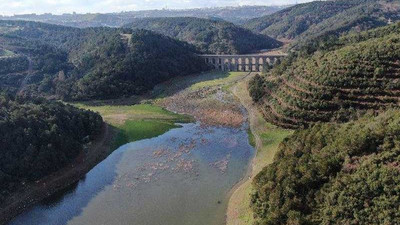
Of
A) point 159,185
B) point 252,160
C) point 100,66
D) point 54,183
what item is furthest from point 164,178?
point 100,66

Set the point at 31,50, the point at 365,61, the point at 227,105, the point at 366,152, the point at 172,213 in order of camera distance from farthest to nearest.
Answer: the point at 31,50, the point at 227,105, the point at 365,61, the point at 172,213, the point at 366,152

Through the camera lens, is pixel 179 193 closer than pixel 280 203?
No

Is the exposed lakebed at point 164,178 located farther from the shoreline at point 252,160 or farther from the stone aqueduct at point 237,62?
the stone aqueduct at point 237,62

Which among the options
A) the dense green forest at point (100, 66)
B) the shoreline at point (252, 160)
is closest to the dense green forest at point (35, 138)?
the shoreline at point (252, 160)

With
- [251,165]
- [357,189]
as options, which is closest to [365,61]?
[251,165]

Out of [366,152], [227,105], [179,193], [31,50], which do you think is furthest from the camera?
[31,50]

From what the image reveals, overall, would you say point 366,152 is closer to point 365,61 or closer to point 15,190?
point 365,61

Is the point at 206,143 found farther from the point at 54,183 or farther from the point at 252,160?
the point at 54,183

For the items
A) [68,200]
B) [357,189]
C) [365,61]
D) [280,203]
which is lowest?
[68,200]

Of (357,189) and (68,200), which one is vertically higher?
(357,189)
